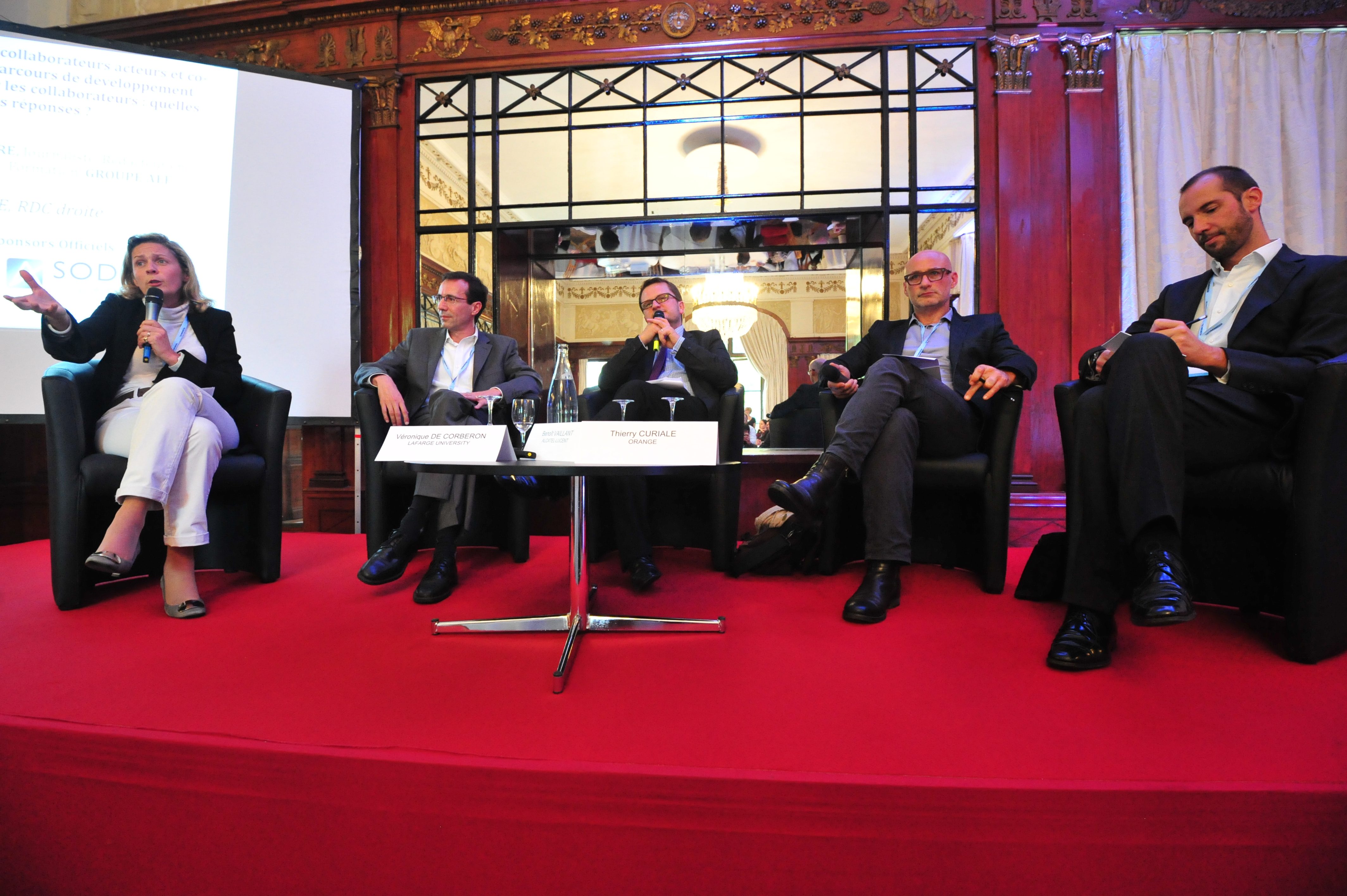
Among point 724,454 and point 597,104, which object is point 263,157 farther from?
point 724,454

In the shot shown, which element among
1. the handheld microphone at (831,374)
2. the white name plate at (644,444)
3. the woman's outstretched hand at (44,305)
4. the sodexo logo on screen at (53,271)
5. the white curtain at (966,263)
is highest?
the white curtain at (966,263)

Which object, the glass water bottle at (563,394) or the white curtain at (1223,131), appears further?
the white curtain at (1223,131)

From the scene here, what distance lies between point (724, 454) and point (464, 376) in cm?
104

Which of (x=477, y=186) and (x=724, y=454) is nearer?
(x=724, y=454)

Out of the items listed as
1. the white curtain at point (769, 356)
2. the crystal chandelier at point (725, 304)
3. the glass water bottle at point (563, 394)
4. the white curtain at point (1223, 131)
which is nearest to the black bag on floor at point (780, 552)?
the glass water bottle at point (563, 394)

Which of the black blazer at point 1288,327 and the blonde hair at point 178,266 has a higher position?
the blonde hair at point 178,266

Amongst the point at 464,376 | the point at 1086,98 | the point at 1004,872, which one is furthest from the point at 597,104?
the point at 1004,872

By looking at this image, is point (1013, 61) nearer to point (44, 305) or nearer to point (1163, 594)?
point (1163, 594)

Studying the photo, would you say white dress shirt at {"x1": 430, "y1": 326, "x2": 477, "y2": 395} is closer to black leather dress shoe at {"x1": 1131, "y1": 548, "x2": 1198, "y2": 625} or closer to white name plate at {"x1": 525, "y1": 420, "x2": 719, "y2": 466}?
white name plate at {"x1": 525, "y1": 420, "x2": 719, "y2": 466}

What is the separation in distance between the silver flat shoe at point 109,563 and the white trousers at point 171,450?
98mm

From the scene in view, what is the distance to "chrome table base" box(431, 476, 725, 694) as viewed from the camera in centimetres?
149

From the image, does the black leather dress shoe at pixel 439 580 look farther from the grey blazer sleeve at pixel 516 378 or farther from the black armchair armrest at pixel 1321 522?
the black armchair armrest at pixel 1321 522

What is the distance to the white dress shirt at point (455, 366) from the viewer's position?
2.34 metres

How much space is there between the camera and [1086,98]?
3434 mm
